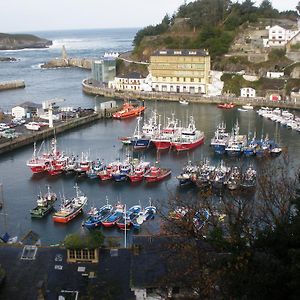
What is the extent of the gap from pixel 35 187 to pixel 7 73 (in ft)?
123

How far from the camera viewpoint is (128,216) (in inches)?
518

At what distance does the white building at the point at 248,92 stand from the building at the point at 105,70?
11434mm

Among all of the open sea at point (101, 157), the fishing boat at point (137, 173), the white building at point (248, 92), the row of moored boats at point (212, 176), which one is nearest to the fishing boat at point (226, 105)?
the open sea at point (101, 157)

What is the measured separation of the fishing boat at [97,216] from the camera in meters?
13.0

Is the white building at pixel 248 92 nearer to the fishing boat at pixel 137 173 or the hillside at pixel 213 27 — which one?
the hillside at pixel 213 27

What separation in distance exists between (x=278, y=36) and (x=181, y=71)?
785 cm

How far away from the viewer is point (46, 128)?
23.8 metres

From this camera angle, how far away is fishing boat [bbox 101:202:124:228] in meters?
13.0

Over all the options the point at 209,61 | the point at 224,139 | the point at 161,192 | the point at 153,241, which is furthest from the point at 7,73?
the point at 153,241

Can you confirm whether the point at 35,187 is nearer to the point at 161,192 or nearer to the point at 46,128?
the point at 161,192

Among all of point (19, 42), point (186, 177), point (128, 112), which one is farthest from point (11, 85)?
point (19, 42)

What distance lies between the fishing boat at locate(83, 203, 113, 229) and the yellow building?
2059cm

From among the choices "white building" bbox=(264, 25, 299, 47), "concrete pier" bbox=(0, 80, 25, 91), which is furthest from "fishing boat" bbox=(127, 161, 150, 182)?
"concrete pier" bbox=(0, 80, 25, 91)

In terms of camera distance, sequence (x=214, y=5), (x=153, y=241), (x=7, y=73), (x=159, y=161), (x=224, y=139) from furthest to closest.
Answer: (x=7, y=73) < (x=214, y=5) < (x=224, y=139) < (x=159, y=161) < (x=153, y=241)
